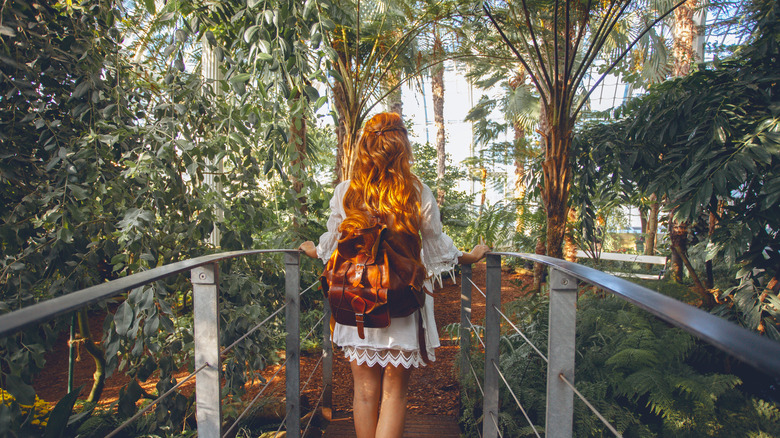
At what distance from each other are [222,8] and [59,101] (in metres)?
0.84

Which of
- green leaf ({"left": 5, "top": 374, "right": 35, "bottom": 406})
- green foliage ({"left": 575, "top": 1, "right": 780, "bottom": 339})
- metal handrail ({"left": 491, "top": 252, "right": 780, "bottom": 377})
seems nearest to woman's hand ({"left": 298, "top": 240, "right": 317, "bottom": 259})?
green leaf ({"left": 5, "top": 374, "right": 35, "bottom": 406})

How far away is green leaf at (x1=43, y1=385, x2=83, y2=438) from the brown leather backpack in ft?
3.46

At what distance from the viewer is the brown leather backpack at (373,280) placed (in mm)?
1538

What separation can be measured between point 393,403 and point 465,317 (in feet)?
3.39

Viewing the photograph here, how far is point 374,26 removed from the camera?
5434 millimetres

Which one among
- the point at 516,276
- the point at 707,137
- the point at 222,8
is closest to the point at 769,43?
the point at 707,137

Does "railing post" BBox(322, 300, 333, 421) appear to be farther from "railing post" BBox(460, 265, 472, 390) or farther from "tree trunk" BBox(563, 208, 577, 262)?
"tree trunk" BBox(563, 208, 577, 262)

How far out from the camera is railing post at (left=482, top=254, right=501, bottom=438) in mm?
1932

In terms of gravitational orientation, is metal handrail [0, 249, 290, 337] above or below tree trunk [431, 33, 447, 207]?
below

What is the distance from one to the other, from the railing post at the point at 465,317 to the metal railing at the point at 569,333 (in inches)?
20.8

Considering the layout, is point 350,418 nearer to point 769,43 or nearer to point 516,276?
point 769,43

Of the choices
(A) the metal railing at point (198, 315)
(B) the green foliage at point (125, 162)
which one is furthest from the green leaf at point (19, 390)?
(B) the green foliage at point (125, 162)

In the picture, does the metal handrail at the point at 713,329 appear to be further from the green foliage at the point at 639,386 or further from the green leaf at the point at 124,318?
the green foliage at the point at 639,386

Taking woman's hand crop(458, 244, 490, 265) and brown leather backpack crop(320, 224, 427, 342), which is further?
woman's hand crop(458, 244, 490, 265)
